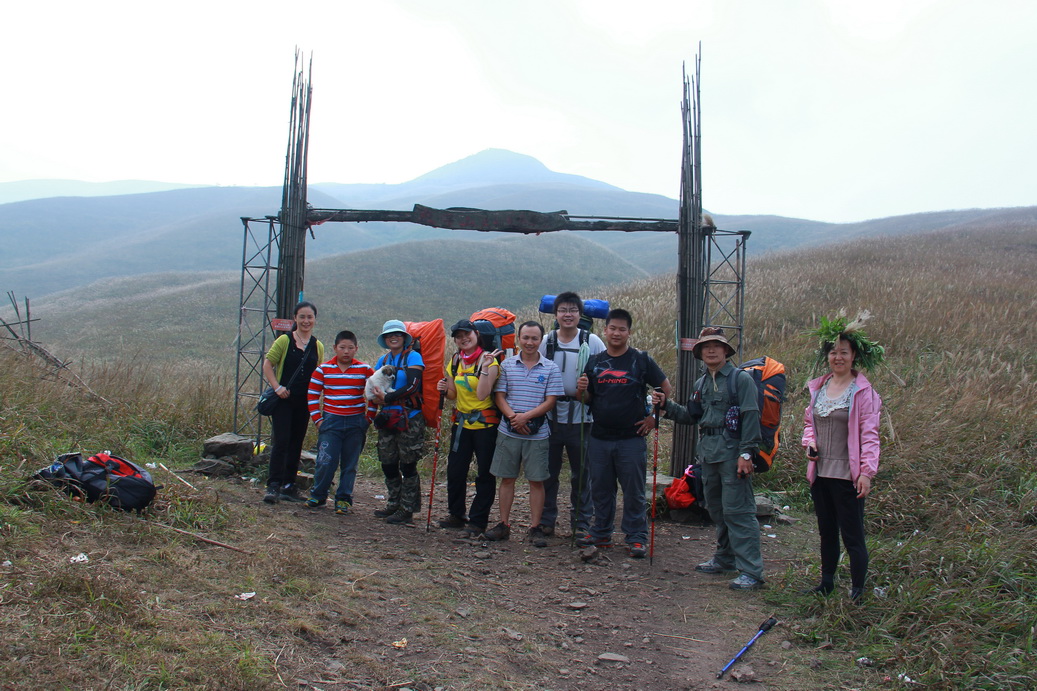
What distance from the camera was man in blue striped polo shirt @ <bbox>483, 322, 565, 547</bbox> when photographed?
563cm

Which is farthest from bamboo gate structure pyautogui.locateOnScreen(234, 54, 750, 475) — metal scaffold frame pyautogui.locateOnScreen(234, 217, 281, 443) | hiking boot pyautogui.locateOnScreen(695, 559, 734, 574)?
hiking boot pyautogui.locateOnScreen(695, 559, 734, 574)

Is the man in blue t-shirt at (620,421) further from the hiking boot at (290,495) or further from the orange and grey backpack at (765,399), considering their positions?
the hiking boot at (290,495)

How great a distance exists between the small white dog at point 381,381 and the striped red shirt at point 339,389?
18cm

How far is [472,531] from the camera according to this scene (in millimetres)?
5930

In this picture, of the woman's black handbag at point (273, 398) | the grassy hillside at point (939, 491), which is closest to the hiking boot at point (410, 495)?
the woman's black handbag at point (273, 398)

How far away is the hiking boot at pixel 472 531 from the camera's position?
589cm

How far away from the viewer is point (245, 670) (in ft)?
10.2

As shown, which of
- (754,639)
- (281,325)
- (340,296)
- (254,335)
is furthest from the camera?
(340,296)

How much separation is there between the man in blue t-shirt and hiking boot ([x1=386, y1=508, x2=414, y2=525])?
1521 mm

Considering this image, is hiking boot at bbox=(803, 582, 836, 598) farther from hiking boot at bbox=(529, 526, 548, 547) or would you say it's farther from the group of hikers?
hiking boot at bbox=(529, 526, 548, 547)

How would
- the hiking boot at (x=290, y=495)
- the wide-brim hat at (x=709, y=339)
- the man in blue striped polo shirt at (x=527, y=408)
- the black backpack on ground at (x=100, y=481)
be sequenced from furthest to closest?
the hiking boot at (x=290, y=495) < the man in blue striped polo shirt at (x=527, y=408) < the wide-brim hat at (x=709, y=339) < the black backpack on ground at (x=100, y=481)

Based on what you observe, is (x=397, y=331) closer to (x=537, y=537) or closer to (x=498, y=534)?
(x=498, y=534)

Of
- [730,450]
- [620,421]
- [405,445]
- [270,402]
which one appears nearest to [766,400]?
[730,450]

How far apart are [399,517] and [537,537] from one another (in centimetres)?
121
